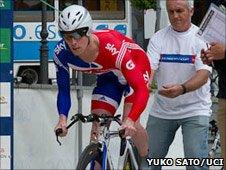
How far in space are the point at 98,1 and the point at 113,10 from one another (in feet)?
1.90

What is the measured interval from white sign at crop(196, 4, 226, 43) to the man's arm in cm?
98

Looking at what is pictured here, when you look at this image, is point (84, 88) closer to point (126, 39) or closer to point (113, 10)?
point (126, 39)

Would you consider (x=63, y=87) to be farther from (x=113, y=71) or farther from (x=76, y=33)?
(x=76, y=33)

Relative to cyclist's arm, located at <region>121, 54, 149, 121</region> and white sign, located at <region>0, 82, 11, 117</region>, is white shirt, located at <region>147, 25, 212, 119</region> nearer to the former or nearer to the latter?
cyclist's arm, located at <region>121, 54, 149, 121</region>

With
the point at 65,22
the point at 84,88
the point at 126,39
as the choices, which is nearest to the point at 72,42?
the point at 65,22

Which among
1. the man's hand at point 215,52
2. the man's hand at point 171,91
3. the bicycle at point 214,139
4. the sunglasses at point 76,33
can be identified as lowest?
the bicycle at point 214,139

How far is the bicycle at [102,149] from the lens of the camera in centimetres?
576

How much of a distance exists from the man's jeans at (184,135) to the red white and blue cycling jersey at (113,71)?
0.52 metres

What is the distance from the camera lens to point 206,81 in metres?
6.52

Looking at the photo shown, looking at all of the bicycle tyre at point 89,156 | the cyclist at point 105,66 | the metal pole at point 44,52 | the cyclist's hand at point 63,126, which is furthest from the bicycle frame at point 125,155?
the metal pole at point 44,52

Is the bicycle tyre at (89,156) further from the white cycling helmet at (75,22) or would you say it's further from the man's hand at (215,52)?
the man's hand at (215,52)

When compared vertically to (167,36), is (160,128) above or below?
below

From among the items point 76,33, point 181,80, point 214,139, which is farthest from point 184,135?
point 214,139

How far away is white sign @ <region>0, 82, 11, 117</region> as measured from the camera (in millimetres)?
7375
